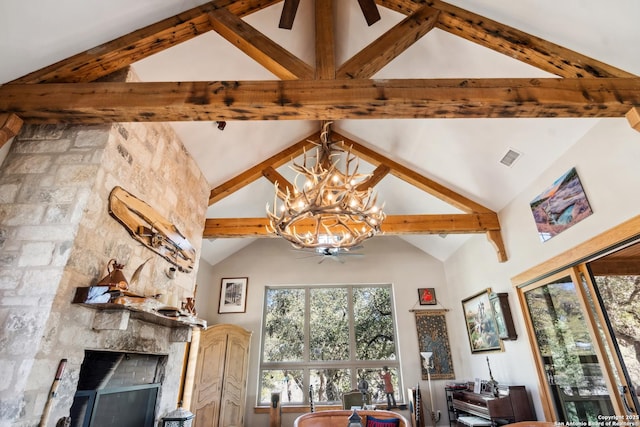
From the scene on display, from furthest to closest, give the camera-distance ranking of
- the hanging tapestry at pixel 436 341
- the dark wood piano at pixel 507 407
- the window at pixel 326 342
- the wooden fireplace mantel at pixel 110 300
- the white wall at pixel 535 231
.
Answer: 1. the window at pixel 326 342
2. the hanging tapestry at pixel 436 341
3. the dark wood piano at pixel 507 407
4. the white wall at pixel 535 231
5. the wooden fireplace mantel at pixel 110 300

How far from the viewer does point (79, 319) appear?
220cm

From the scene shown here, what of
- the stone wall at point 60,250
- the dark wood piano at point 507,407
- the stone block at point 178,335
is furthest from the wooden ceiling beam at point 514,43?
the stone block at point 178,335

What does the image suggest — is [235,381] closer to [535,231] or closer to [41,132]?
[41,132]

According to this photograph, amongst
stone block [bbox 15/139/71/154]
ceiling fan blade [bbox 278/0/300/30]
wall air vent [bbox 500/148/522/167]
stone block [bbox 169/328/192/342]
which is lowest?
stone block [bbox 169/328/192/342]

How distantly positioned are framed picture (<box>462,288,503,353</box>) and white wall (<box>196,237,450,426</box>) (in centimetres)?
77

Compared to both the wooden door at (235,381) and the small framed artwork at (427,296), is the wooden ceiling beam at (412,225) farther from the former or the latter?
the small framed artwork at (427,296)

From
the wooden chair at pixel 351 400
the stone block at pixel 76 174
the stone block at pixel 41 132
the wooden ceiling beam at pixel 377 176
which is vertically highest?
the wooden ceiling beam at pixel 377 176

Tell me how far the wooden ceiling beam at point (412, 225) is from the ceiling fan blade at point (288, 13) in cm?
277

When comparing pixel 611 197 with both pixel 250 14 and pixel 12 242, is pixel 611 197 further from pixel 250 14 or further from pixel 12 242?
pixel 12 242

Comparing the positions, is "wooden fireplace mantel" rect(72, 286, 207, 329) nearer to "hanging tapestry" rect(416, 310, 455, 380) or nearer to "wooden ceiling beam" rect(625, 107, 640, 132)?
"wooden ceiling beam" rect(625, 107, 640, 132)

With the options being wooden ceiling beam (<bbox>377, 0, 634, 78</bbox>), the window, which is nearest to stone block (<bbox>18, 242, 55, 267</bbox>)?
wooden ceiling beam (<bbox>377, 0, 634, 78</bbox>)

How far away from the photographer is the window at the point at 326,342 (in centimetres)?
661

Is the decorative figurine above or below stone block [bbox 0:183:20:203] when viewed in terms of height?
below

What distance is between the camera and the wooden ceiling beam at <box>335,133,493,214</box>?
16.7ft
